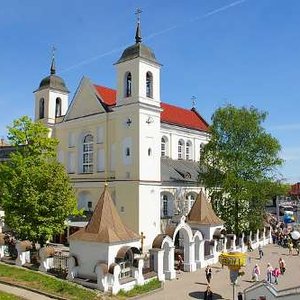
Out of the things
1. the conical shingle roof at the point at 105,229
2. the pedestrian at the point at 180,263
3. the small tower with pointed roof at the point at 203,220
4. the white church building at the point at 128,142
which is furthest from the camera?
the white church building at the point at 128,142

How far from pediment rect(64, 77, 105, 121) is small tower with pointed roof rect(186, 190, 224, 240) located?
41.5ft

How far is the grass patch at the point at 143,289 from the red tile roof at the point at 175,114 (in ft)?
65.4

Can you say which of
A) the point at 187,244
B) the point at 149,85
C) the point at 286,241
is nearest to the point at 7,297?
the point at 187,244

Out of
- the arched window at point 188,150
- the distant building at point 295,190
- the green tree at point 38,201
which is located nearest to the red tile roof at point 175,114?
the arched window at point 188,150

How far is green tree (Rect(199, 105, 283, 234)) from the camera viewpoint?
39.6 metres

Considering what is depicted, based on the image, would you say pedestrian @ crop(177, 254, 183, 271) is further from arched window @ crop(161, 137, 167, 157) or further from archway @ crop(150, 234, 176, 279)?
arched window @ crop(161, 137, 167, 157)

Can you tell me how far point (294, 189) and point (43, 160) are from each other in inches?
4006

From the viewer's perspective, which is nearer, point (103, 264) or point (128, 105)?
point (103, 264)

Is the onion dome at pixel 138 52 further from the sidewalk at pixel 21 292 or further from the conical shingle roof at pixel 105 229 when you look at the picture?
the sidewalk at pixel 21 292

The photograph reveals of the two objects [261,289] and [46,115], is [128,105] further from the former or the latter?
[261,289]

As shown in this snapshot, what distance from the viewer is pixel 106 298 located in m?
22.0

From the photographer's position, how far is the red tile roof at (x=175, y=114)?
41719mm

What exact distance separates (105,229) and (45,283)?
14.4 ft

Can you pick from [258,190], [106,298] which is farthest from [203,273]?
[258,190]
